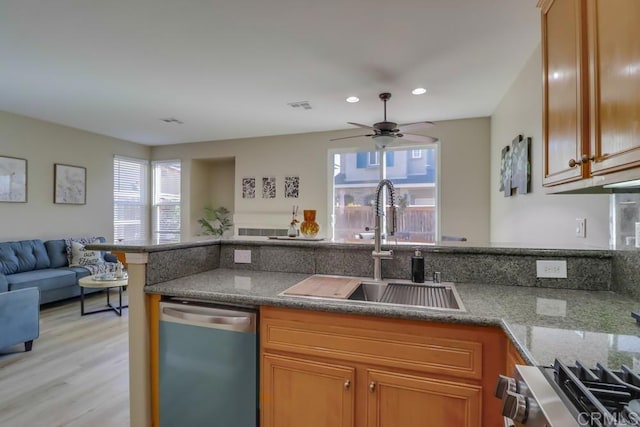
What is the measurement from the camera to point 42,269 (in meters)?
4.47

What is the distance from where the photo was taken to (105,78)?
331 cm

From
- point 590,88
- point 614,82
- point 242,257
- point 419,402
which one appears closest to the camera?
point 614,82

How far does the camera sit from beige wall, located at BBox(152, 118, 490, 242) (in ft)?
15.8

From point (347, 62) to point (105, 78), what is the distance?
8.02ft

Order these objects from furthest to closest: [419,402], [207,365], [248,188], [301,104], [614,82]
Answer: [248,188]
[301,104]
[207,365]
[419,402]
[614,82]

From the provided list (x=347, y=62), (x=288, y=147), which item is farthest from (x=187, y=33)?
(x=288, y=147)

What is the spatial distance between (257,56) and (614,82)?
8.49 ft

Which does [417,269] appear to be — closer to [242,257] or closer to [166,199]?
[242,257]

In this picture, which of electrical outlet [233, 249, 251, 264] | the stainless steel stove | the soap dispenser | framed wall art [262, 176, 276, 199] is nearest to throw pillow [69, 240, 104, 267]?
framed wall art [262, 176, 276, 199]

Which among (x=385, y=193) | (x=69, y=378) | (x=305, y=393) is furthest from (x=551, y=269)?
(x=385, y=193)

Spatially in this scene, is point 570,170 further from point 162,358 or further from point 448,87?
point 448,87

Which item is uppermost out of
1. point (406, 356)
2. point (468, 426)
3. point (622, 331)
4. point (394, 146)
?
point (394, 146)

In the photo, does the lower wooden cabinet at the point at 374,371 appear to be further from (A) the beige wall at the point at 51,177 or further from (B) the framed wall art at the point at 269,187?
(A) the beige wall at the point at 51,177

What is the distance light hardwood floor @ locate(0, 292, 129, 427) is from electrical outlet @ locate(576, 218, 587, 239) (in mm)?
3097
